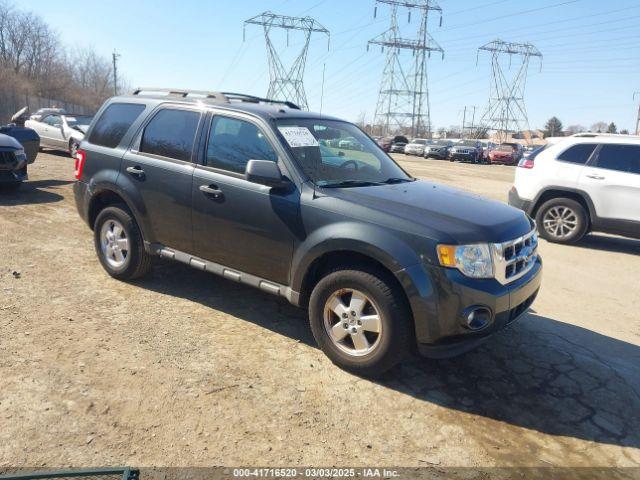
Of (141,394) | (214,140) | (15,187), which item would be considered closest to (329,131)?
(214,140)

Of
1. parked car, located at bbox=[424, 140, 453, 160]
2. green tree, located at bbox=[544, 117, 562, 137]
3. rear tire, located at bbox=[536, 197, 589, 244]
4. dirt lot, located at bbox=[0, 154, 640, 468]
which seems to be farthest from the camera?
green tree, located at bbox=[544, 117, 562, 137]

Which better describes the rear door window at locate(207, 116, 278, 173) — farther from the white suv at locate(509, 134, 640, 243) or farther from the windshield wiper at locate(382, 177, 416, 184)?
the white suv at locate(509, 134, 640, 243)

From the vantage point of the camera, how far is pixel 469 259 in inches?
129

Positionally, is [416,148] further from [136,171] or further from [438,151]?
[136,171]

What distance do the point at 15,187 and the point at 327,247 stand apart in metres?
8.48

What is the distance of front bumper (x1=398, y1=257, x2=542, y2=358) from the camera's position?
3.22m

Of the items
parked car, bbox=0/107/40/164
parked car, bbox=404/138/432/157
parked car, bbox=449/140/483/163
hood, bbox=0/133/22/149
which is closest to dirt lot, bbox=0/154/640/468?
hood, bbox=0/133/22/149

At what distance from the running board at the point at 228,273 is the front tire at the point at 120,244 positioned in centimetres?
22

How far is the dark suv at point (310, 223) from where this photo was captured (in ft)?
10.9

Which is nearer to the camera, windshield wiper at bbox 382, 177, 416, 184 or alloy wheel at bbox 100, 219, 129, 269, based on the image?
windshield wiper at bbox 382, 177, 416, 184

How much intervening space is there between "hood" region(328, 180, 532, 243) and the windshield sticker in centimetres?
60

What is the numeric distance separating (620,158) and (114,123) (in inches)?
297

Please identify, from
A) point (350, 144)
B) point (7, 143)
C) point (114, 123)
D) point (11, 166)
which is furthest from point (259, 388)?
point (7, 143)

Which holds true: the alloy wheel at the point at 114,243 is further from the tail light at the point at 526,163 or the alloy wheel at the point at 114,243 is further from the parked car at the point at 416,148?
the parked car at the point at 416,148
